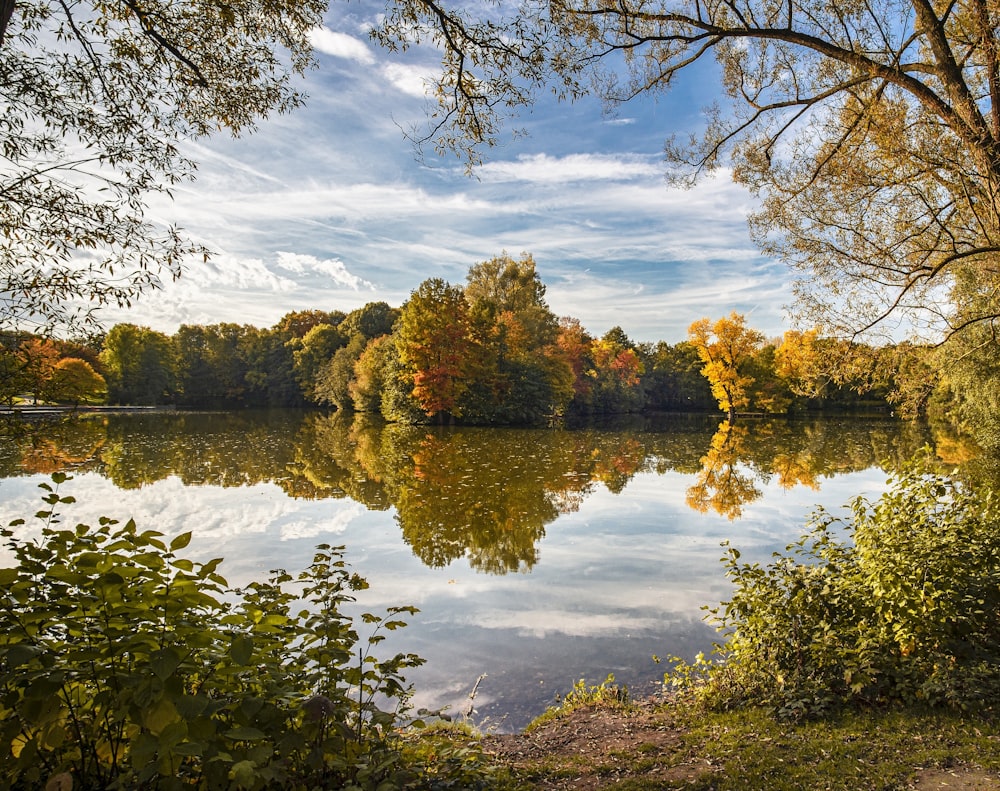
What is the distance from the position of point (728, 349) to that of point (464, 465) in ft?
122

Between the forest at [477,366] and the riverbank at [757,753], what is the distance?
5551mm

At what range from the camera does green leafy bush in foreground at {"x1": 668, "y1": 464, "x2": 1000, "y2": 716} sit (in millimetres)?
4395

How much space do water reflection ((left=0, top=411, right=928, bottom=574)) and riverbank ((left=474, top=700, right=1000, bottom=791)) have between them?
10.1 ft

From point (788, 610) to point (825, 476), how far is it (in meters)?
15.5

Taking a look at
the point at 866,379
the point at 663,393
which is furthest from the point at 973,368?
the point at 663,393

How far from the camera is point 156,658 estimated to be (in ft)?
6.69

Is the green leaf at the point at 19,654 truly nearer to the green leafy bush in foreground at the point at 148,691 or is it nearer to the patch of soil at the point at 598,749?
the green leafy bush in foreground at the point at 148,691

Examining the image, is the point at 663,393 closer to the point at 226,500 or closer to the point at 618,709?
the point at 226,500

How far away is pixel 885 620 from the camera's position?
4.64 metres

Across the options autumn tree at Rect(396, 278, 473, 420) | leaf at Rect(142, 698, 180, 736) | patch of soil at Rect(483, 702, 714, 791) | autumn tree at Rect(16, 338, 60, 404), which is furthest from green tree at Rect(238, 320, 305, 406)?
Result: leaf at Rect(142, 698, 180, 736)

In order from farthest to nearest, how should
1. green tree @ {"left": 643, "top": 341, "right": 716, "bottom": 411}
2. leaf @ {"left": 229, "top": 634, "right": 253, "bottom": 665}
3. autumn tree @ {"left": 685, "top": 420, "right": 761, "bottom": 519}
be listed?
green tree @ {"left": 643, "top": 341, "right": 716, "bottom": 411}
autumn tree @ {"left": 685, "top": 420, "right": 761, "bottom": 519}
leaf @ {"left": 229, "top": 634, "right": 253, "bottom": 665}

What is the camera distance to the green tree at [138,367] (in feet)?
177

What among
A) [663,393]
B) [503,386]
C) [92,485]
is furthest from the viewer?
[663,393]

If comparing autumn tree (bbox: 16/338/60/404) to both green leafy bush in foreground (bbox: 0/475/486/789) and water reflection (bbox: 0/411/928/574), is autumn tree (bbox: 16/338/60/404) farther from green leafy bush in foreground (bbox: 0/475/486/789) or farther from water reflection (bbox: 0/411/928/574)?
green leafy bush in foreground (bbox: 0/475/486/789)
